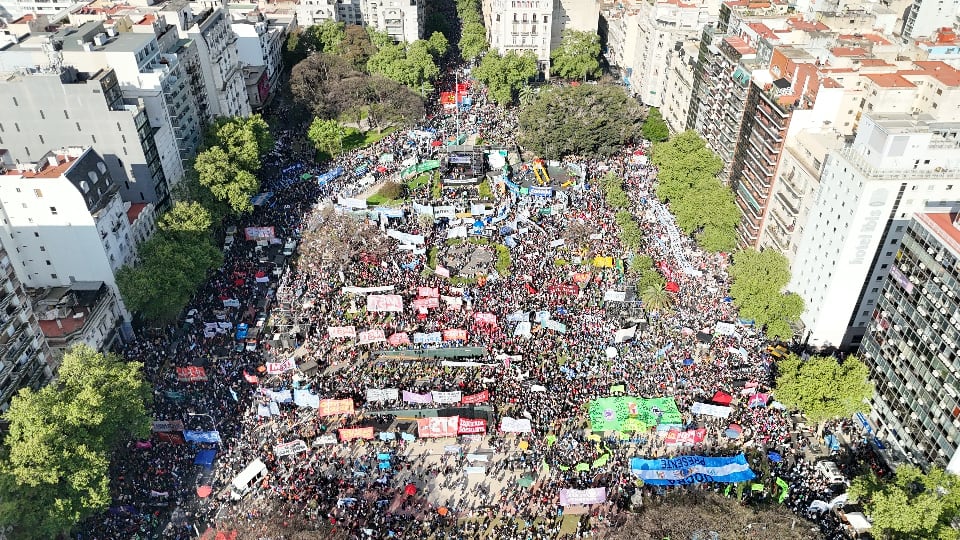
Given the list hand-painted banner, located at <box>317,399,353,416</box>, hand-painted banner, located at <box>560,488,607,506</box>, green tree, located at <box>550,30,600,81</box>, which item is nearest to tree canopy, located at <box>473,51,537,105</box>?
green tree, located at <box>550,30,600,81</box>

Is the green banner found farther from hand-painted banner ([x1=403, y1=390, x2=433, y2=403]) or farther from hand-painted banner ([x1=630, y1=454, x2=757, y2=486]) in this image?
hand-painted banner ([x1=403, y1=390, x2=433, y2=403])

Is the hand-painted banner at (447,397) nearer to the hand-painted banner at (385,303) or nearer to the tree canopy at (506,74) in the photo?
the hand-painted banner at (385,303)

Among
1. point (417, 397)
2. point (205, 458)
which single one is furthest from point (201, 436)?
point (417, 397)

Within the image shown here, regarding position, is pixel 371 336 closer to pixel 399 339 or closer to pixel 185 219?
pixel 399 339

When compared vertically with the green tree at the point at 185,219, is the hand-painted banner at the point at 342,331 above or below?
below

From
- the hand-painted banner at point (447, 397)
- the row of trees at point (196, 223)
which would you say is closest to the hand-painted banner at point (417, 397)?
the hand-painted banner at point (447, 397)

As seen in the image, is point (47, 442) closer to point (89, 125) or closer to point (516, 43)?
point (89, 125)
